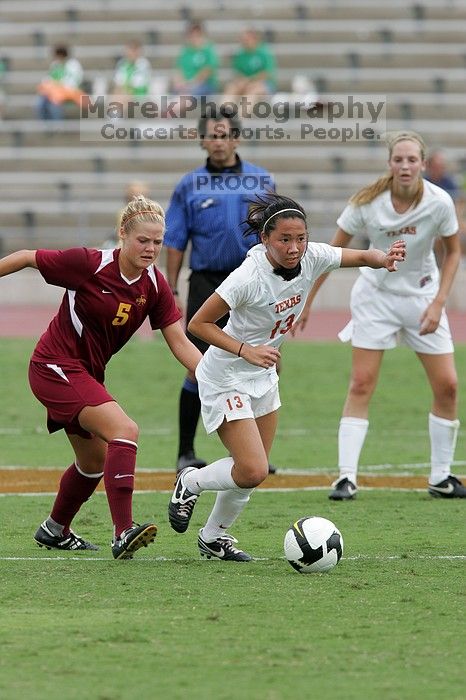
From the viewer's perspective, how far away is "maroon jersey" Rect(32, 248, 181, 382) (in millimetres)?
6594

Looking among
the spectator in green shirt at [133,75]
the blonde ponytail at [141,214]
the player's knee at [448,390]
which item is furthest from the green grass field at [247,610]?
the spectator in green shirt at [133,75]

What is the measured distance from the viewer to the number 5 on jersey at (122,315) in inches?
261

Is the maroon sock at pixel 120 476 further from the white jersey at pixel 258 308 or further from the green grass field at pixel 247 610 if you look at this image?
the white jersey at pixel 258 308

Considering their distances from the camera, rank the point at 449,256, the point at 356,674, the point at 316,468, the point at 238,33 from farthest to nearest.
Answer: the point at 238,33, the point at 316,468, the point at 449,256, the point at 356,674

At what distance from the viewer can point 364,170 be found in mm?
24625

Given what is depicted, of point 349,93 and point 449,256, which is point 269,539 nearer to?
point 449,256

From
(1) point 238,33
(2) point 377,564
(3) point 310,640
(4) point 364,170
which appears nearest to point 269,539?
(2) point 377,564

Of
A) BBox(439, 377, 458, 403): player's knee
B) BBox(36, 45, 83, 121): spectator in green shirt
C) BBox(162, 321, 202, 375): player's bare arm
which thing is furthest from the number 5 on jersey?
BBox(36, 45, 83, 121): spectator in green shirt

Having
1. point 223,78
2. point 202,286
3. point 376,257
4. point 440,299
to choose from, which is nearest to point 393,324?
point 440,299

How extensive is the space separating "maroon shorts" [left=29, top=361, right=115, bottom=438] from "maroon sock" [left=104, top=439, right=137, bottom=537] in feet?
0.84

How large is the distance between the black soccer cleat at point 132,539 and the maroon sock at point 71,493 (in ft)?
1.75

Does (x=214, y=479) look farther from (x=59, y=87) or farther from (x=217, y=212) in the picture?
(x=59, y=87)

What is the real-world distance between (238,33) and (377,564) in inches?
868

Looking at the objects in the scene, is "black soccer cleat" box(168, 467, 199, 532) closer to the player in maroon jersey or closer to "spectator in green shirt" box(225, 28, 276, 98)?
the player in maroon jersey
